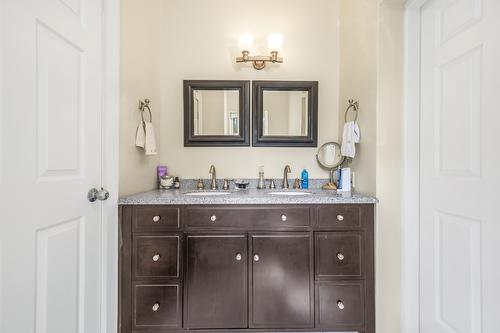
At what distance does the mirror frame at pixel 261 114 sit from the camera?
2.18 m

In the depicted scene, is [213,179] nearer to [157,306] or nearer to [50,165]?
[157,306]

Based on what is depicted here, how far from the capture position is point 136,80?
1807mm

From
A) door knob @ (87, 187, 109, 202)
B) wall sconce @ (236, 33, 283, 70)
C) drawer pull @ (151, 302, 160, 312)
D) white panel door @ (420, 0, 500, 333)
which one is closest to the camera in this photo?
white panel door @ (420, 0, 500, 333)

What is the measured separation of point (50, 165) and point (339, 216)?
1513 mm

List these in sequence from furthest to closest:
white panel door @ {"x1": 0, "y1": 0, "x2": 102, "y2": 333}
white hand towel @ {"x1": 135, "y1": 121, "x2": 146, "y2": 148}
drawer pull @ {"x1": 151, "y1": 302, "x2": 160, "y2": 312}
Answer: white hand towel @ {"x1": 135, "y1": 121, "x2": 146, "y2": 148}, drawer pull @ {"x1": 151, "y1": 302, "x2": 160, "y2": 312}, white panel door @ {"x1": 0, "y1": 0, "x2": 102, "y2": 333}

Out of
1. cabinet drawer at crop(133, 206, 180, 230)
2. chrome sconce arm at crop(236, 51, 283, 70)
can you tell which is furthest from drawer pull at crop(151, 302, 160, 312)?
chrome sconce arm at crop(236, 51, 283, 70)

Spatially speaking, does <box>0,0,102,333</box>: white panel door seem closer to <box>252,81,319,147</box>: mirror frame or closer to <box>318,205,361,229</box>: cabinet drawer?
<box>252,81,319,147</box>: mirror frame

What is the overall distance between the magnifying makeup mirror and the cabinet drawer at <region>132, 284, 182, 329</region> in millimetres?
1406

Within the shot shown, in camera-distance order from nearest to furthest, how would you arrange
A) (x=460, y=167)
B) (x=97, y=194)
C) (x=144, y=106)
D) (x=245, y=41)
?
(x=460, y=167) < (x=97, y=194) < (x=144, y=106) < (x=245, y=41)

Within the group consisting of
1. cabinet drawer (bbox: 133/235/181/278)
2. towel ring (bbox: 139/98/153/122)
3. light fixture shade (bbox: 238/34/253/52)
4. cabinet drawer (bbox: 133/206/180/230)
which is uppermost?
light fixture shade (bbox: 238/34/253/52)

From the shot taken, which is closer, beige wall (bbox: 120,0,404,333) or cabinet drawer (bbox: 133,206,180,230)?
cabinet drawer (bbox: 133,206,180,230)

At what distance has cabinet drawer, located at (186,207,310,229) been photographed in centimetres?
158

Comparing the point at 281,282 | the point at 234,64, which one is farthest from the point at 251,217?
the point at 234,64

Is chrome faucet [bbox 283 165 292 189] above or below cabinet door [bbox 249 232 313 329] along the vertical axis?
above
